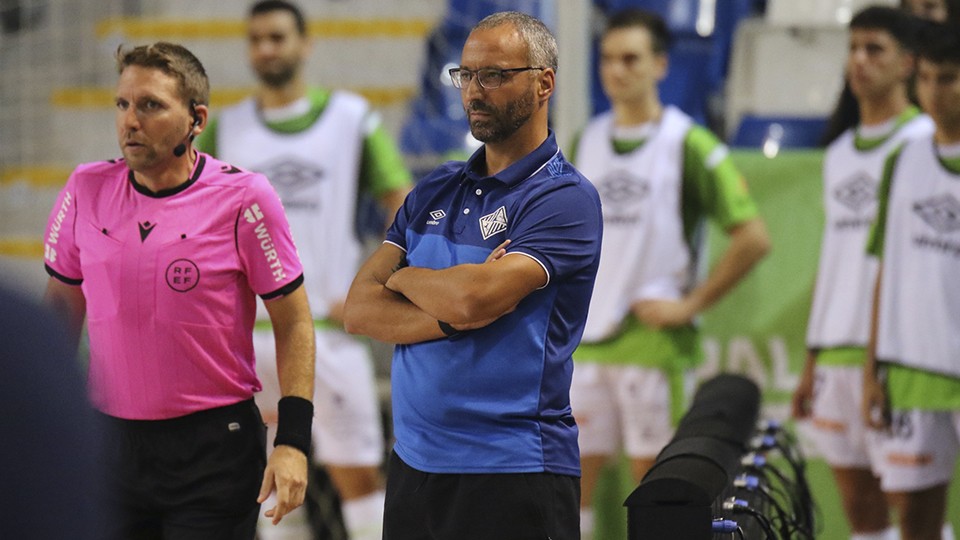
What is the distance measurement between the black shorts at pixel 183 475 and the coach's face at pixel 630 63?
3017 mm

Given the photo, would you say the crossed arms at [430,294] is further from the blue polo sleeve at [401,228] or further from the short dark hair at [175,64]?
the short dark hair at [175,64]

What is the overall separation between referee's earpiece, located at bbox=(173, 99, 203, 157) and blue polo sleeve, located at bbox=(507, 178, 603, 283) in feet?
2.76

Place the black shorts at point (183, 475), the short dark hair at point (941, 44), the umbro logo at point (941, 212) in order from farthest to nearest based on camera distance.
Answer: the umbro logo at point (941, 212) → the short dark hair at point (941, 44) → the black shorts at point (183, 475)

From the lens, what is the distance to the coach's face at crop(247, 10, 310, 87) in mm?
6031

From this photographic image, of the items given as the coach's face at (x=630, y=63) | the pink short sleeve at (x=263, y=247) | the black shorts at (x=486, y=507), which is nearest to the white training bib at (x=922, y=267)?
the coach's face at (x=630, y=63)

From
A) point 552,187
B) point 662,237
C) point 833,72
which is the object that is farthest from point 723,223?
point 552,187

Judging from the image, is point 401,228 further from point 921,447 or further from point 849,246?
point 849,246

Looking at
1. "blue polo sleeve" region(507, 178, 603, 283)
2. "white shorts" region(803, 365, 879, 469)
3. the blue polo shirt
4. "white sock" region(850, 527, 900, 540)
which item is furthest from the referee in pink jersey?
"white sock" region(850, 527, 900, 540)

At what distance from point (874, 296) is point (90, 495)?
14.8 ft

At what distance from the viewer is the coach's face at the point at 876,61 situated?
18.6 ft

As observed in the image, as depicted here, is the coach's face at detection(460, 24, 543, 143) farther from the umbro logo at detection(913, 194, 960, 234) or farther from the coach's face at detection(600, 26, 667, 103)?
the coach's face at detection(600, 26, 667, 103)

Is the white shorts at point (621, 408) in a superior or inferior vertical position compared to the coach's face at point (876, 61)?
inferior

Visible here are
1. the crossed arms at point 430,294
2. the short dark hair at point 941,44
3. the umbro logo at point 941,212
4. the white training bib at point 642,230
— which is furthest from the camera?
the white training bib at point 642,230

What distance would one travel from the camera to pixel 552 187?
125 inches
